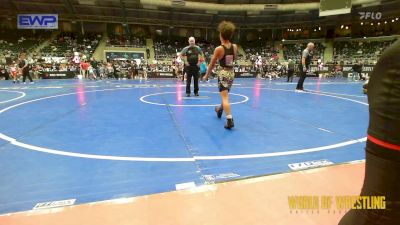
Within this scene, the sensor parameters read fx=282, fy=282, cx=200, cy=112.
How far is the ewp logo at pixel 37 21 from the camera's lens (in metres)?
25.8

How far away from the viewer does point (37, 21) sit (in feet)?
86.2

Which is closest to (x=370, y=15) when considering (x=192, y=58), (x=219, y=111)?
(x=192, y=58)

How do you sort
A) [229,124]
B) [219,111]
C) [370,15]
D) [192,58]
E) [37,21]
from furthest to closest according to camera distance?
[370,15] → [37,21] → [192,58] → [219,111] → [229,124]

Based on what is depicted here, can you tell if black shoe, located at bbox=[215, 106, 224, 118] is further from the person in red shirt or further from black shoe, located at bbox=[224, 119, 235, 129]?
the person in red shirt

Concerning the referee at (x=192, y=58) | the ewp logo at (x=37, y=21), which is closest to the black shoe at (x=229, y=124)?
the referee at (x=192, y=58)

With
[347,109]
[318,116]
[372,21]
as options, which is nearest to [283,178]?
[318,116]

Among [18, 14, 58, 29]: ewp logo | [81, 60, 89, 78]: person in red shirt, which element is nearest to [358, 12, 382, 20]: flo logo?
[81, 60, 89, 78]: person in red shirt

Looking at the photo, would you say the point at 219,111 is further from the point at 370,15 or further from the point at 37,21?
the point at 370,15

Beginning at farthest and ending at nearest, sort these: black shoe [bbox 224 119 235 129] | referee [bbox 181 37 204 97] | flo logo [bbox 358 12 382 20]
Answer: flo logo [bbox 358 12 382 20] → referee [bbox 181 37 204 97] → black shoe [bbox 224 119 235 129]

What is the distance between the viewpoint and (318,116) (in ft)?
20.6

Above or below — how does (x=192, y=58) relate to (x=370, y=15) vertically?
below

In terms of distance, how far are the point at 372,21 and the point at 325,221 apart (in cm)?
4169

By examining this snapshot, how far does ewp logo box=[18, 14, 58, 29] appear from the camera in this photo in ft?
84.5

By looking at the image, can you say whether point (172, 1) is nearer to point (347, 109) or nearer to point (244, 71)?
point (244, 71)
